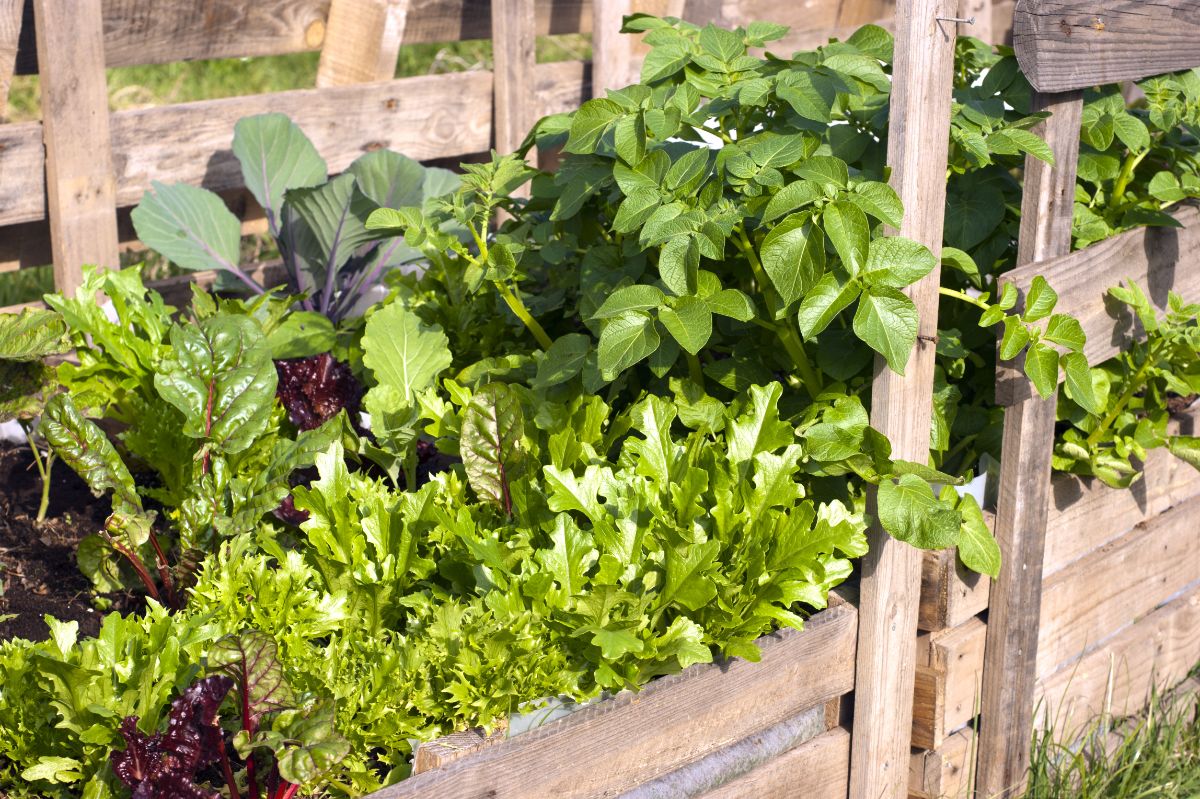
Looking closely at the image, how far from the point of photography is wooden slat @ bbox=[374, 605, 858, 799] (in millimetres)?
1687

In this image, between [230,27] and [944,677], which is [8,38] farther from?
[944,677]

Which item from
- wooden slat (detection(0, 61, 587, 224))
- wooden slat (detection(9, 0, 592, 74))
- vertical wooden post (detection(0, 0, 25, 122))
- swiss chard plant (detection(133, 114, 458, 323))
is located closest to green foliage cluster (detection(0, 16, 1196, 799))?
swiss chard plant (detection(133, 114, 458, 323))

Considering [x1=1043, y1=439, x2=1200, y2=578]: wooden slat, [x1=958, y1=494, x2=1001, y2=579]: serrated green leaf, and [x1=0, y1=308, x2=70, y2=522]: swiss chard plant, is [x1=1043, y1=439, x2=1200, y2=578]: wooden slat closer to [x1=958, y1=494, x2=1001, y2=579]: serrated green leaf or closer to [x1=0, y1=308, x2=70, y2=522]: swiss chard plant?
[x1=958, y1=494, x2=1001, y2=579]: serrated green leaf

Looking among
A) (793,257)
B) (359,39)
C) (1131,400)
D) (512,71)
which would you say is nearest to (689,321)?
(793,257)

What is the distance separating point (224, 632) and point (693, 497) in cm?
72

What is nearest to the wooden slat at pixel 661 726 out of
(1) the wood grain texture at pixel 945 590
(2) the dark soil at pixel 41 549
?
(1) the wood grain texture at pixel 945 590

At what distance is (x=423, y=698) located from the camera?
1.74 metres

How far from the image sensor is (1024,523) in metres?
2.25

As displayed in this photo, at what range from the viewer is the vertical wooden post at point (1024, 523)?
208cm

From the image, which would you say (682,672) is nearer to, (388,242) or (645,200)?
(645,200)

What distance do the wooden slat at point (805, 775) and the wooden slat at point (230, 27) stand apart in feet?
8.27

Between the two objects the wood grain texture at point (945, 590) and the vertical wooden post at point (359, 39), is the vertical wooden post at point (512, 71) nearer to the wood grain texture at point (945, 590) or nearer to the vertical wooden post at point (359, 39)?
the vertical wooden post at point (359, 39)

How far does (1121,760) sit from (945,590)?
79 cm

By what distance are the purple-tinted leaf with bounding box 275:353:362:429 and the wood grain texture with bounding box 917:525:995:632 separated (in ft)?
3.82
